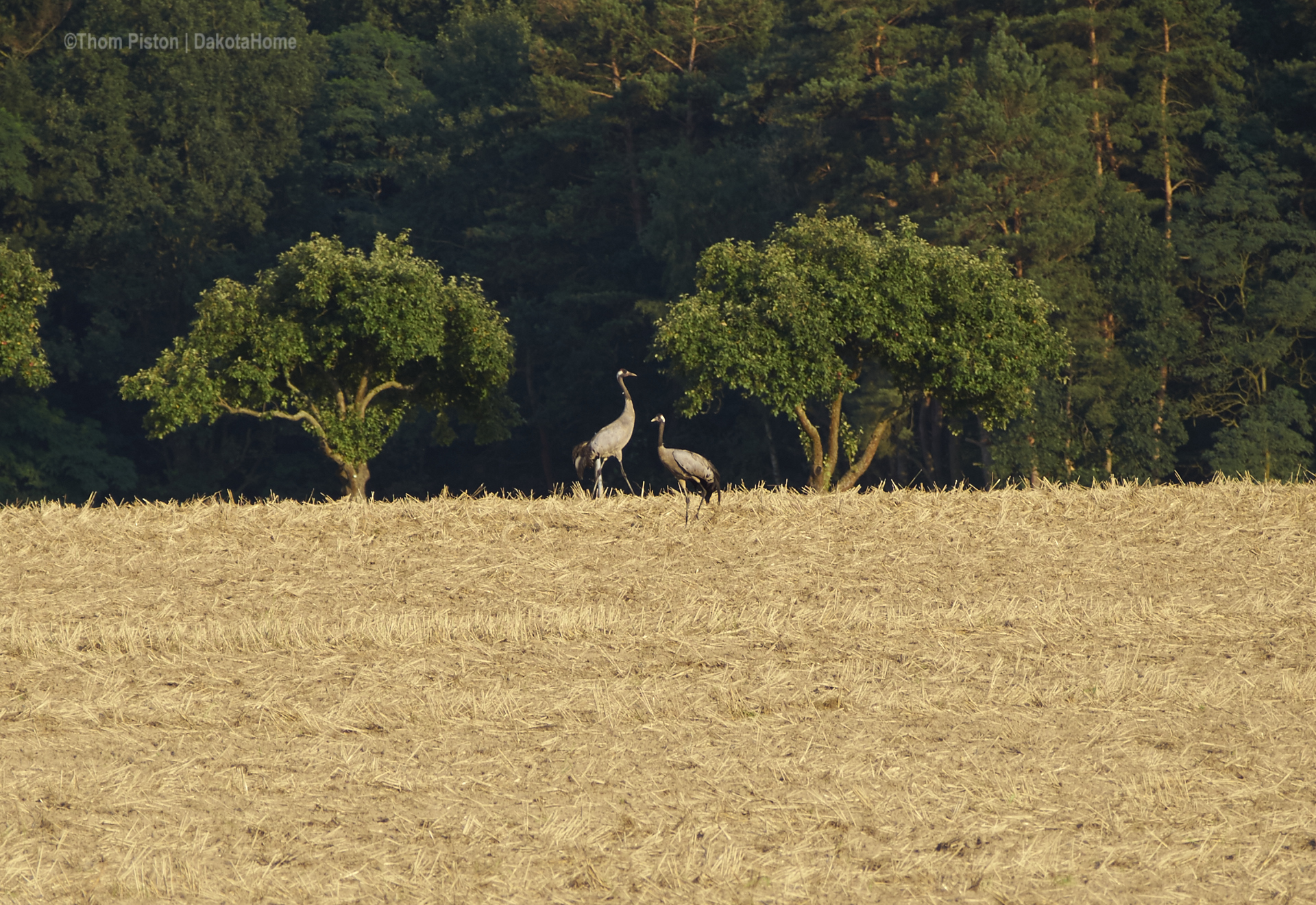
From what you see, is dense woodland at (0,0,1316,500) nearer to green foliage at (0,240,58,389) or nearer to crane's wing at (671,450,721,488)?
green foliage at (0,240,58,389)

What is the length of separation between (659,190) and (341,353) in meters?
19.3

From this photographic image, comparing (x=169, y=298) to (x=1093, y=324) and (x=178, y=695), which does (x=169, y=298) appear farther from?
(x=178, y=695)

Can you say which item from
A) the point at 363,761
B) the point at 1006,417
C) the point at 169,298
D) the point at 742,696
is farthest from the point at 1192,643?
the point at 169,298

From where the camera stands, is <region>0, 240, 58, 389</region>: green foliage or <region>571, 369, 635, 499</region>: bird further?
<region>0, 240, 58, 389</region>: green foliage

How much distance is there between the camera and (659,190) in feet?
171

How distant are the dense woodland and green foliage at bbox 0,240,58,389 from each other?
16.7 m

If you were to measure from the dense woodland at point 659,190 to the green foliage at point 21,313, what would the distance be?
16.7 metres

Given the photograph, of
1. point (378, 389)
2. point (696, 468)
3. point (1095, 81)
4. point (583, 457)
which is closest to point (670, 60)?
point (1095, 81)

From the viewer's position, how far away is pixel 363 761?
10633mm

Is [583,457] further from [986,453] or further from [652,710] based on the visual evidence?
[986,453]

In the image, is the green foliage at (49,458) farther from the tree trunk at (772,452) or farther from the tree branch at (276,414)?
the tree trunk at (772,452)

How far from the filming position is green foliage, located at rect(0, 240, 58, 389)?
34188 millimetres

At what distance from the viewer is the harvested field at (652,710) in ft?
28.2

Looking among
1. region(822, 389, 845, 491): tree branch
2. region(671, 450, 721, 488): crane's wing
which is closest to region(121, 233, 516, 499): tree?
region(822, 389, 845, 491): tree branch
